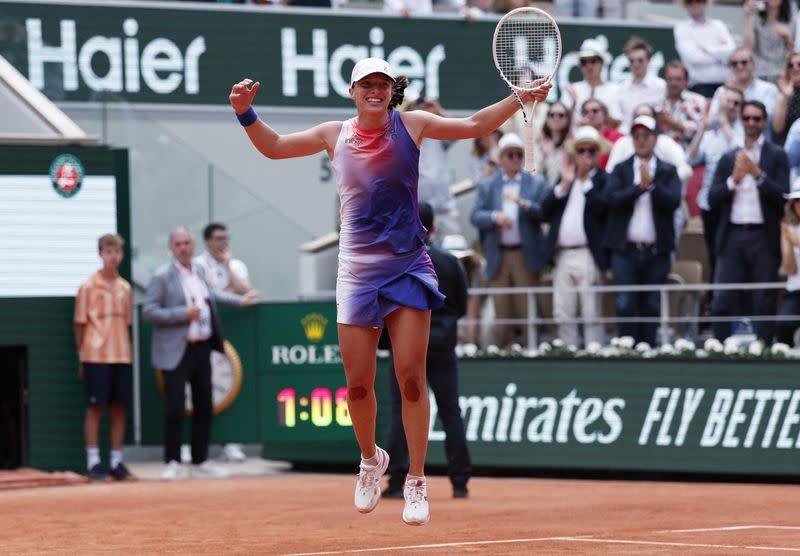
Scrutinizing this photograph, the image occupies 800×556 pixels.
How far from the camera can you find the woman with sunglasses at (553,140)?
16.8 m

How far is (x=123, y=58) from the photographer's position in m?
19.3

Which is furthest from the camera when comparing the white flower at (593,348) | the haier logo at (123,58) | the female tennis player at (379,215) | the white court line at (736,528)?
the haier logo at (123,58)

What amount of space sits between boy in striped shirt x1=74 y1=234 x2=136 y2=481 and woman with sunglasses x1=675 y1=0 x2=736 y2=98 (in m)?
7.58

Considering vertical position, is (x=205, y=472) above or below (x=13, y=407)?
below

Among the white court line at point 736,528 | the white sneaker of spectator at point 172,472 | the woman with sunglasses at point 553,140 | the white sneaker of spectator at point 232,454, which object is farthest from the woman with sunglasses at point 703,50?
the white court line at point 736,528

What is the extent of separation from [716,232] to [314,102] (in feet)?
22.6

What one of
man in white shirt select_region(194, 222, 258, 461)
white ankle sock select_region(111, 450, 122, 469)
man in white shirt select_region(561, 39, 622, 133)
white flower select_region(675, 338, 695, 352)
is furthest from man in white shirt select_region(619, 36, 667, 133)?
white ankle sock select_region(111, 450, 122, 469)

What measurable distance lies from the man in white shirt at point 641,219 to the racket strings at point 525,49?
4.58 meters

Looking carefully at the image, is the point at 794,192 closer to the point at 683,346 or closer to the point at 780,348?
the point at 780,348

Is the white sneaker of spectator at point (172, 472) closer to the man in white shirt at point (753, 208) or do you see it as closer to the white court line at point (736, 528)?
the man in white shirt at point (753, 208)

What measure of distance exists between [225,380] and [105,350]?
171cm

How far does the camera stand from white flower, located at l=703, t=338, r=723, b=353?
14555mm

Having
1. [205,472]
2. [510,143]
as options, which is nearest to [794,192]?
[510,143]

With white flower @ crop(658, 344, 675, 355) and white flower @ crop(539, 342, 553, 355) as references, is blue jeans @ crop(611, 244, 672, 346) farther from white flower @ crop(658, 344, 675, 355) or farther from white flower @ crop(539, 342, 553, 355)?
white flower @ crop(539, 342, 553, 355)
